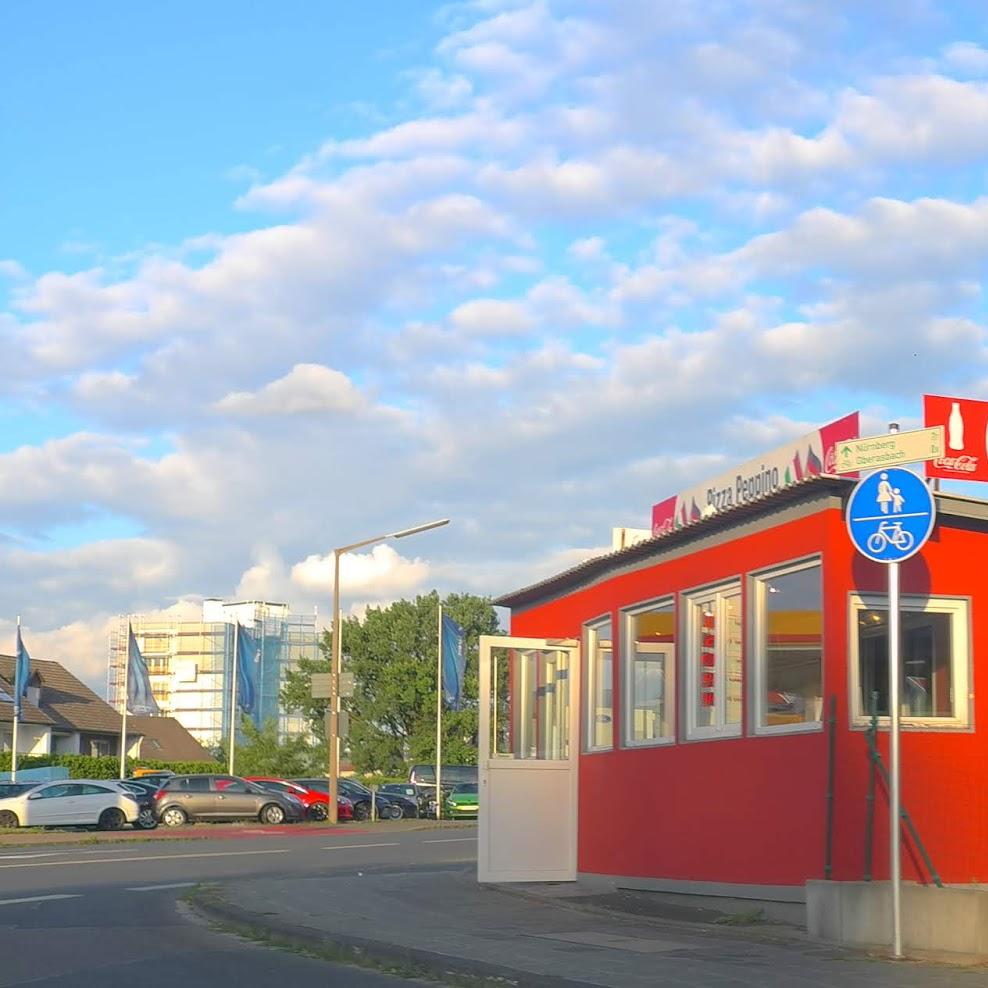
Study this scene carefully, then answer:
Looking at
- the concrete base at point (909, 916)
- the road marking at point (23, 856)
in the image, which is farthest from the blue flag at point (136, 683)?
the concrete base at point (909, 916)

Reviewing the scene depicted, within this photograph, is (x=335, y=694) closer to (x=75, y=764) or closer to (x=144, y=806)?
(x=144, y=806)

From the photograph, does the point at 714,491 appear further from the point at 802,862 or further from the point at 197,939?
the point at 197,939

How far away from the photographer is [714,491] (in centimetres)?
2027

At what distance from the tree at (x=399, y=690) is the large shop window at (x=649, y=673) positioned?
6982 cm

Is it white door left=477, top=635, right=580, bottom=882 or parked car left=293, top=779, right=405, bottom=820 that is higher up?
white door left=477, top=635, right=580, bottom=882

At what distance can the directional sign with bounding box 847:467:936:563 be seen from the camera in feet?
34.9

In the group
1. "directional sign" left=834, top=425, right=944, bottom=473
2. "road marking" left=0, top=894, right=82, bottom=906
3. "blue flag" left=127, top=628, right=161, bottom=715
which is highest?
"directional sign" left=834, top=425, right=944, bottom=473

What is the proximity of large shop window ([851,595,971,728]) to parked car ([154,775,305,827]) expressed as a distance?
110 feet

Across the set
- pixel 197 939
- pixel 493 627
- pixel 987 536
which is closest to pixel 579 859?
pixel 197 939

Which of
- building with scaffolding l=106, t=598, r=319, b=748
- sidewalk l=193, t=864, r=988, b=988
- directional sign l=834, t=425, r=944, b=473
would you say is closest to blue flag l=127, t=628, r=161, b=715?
sidewalk l=193, t=864, r=988, b=988

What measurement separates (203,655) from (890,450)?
6443 inches

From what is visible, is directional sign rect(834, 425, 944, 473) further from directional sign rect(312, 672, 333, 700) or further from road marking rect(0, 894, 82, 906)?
directional sign rect(312, 672, 333, 700)

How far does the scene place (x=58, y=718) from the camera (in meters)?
77.2

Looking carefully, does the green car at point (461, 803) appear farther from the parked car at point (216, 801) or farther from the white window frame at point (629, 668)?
the white window frame at point (629, 668)
